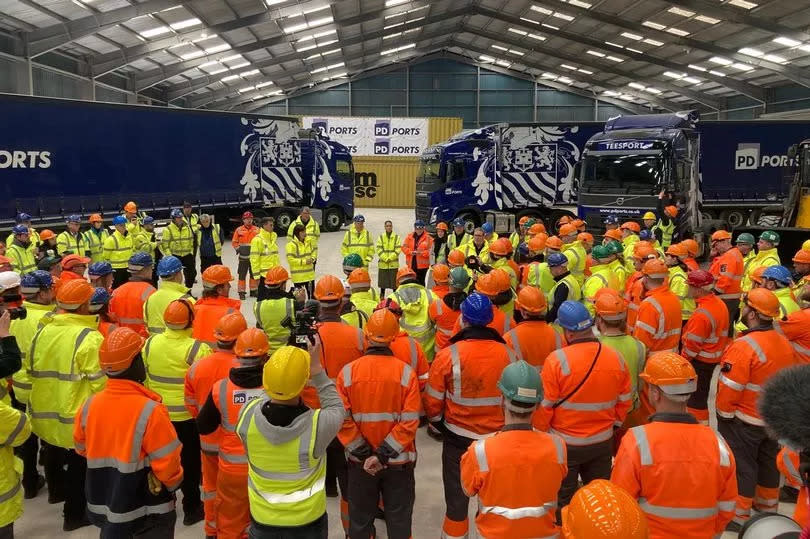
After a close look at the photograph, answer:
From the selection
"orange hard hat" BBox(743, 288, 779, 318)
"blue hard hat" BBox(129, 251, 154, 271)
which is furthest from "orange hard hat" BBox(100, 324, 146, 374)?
"orange hard hat" BBox(743, 288, 779, 318)

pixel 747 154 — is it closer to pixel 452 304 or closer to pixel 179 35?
pixel 452 304

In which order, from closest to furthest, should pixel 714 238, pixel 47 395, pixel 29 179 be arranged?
pixel 47 395, pixel 714 238, pixel 29 179

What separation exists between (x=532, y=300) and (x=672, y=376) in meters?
1.72

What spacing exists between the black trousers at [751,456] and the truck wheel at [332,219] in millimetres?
20156

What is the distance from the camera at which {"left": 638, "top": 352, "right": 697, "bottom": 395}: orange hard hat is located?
282 centimetres

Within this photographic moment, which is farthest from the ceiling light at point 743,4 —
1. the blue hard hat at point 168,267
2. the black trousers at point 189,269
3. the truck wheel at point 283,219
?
the blue hard hat at point 168,267

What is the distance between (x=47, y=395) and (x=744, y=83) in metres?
36.1

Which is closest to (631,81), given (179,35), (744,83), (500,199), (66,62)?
(744,83)

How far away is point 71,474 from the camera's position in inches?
176

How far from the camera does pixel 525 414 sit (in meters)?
2.79

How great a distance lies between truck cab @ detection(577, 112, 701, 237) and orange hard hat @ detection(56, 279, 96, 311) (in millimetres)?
12956

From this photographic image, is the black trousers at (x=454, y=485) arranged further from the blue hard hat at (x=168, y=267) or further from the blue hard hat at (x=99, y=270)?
the blue hard hat at (x=99, y=270)

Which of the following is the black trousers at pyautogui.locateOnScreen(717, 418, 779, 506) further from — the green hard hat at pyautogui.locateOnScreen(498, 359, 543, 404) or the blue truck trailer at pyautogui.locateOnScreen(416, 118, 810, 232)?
the blue truck trailer at pyautogui.locateOnScreen(416, 118, 810, 232)

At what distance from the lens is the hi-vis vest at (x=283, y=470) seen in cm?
284
